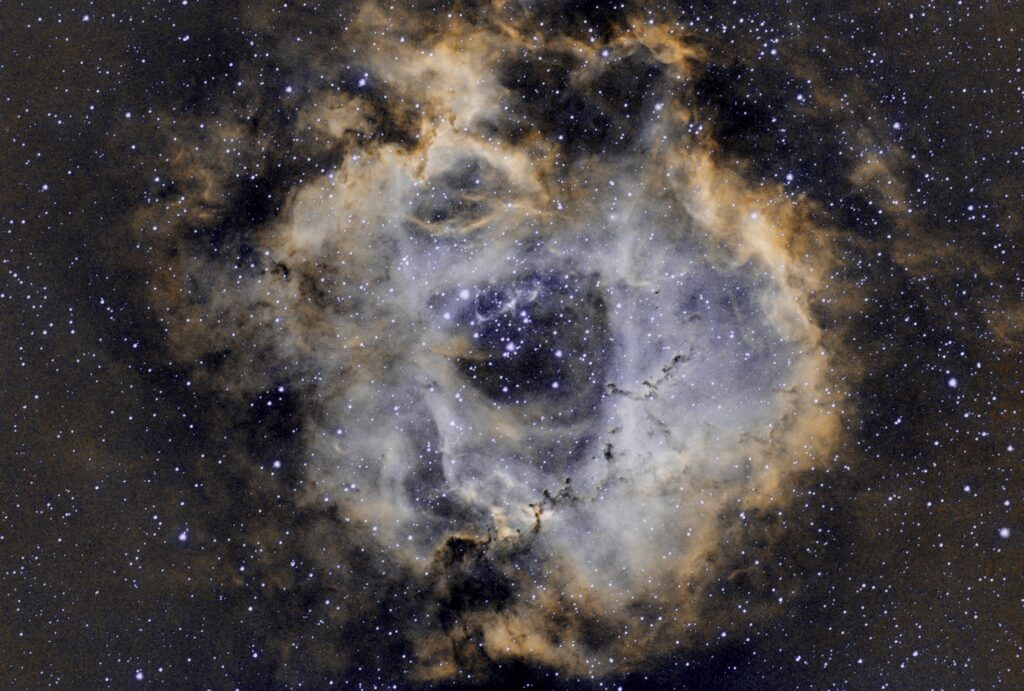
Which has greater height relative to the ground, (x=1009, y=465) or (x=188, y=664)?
(x=1009, y=465)

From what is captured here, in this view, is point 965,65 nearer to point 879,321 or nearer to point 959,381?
point 879,321

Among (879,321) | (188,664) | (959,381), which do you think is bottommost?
(188,664)

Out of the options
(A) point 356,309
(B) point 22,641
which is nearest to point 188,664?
(B) point 22,641

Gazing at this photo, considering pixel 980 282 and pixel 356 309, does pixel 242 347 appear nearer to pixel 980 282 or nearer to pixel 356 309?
pixel 356 309

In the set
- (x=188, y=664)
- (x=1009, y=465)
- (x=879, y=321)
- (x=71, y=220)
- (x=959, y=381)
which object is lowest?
(x=188, y=664)

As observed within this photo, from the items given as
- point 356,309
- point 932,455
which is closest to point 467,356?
point 356,309

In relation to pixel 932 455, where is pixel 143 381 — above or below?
above
